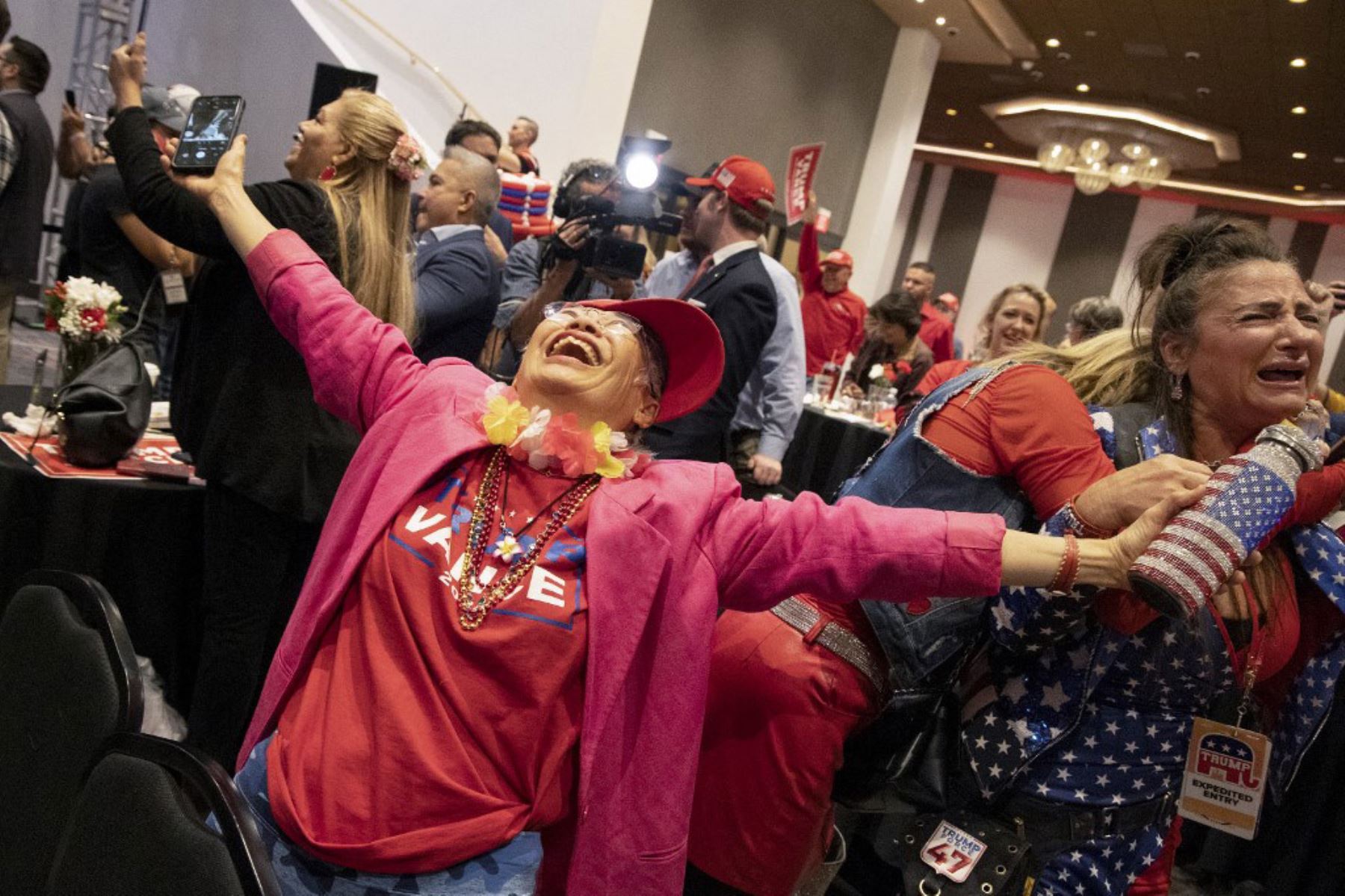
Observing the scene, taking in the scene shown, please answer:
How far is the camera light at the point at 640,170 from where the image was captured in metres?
3.44

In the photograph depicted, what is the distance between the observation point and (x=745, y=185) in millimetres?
3516

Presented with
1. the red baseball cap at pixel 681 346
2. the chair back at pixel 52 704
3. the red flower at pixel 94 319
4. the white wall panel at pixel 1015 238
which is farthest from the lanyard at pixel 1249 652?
the white wall panel at pixel 1015 238

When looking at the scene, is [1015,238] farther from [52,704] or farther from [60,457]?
[52,704]

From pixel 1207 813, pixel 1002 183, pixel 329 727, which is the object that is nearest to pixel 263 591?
pixel 329 727

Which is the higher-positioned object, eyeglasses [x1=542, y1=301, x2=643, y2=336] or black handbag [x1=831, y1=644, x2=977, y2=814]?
eyeglasses [x1=542, y1=301, x2=643, y2=336]

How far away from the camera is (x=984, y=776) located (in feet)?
5.49

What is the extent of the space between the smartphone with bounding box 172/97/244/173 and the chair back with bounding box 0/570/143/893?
90 cm

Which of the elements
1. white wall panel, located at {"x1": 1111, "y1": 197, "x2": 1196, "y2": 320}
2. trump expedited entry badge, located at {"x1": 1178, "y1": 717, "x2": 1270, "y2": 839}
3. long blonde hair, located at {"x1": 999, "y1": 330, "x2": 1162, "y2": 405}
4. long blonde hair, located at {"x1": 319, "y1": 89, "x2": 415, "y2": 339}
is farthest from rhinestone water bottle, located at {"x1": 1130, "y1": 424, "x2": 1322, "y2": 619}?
white wall panel, located at {"x1": 1111, "y1": 197, "x2": 1196, "y2": 320}

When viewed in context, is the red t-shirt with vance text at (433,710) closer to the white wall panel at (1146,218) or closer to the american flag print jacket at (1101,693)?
the american flag print jacket at (1101,693)

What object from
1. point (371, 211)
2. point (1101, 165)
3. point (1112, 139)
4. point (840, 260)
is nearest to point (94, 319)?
point (371, 211)

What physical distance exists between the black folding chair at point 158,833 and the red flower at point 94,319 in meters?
1.80

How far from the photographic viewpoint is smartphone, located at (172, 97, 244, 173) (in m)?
1.95

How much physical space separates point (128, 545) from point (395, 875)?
1.54 m

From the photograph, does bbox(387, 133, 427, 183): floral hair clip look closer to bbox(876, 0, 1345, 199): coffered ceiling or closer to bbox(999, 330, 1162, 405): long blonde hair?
bbox(999, 330, 1162, 405): long blonde hair
